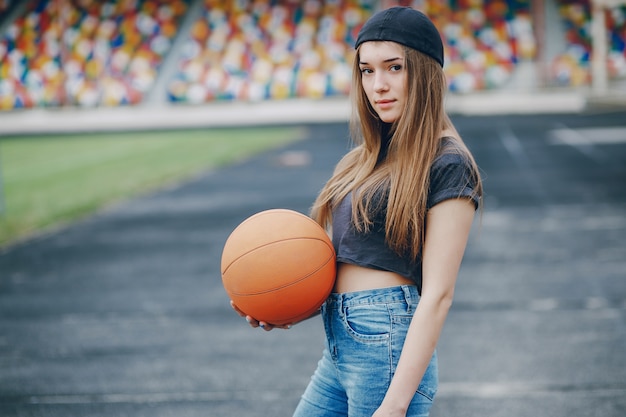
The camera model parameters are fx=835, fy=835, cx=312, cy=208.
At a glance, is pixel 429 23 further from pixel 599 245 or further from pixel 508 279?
pixel 599 245

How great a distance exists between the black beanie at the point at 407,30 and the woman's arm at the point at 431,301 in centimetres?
42

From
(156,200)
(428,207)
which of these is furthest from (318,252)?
(156,200)

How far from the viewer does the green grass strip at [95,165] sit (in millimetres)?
11547

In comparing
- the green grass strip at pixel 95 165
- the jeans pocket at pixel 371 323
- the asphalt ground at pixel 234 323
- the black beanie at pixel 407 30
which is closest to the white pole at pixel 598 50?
the green grass strip at pixel 95 165

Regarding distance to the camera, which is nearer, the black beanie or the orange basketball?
the black beanie

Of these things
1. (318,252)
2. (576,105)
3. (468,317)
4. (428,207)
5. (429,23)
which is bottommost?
(576,105)

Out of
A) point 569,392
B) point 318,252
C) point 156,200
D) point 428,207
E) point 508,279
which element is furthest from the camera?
point 156,200

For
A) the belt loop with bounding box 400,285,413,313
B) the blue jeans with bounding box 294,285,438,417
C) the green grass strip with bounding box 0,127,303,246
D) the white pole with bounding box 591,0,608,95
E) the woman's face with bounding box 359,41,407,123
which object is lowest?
the green grass strip with bounding box 0,127,303,246

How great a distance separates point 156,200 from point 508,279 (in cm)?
662

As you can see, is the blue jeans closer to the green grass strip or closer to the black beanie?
the black beanie

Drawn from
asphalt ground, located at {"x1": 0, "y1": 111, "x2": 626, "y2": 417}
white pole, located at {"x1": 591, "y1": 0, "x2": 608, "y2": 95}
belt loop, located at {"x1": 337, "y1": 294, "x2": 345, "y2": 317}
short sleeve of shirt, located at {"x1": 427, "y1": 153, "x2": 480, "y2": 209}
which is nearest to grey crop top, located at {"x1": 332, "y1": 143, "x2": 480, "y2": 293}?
short sleeve of shirt, located at {"x1": 427, "y1": 153, "x2": 480, "y2": 209}

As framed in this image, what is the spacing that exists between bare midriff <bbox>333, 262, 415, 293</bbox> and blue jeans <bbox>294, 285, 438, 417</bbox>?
0.02m

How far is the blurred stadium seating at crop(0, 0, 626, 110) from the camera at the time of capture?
3212 centimetres

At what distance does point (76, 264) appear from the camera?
8180mm
